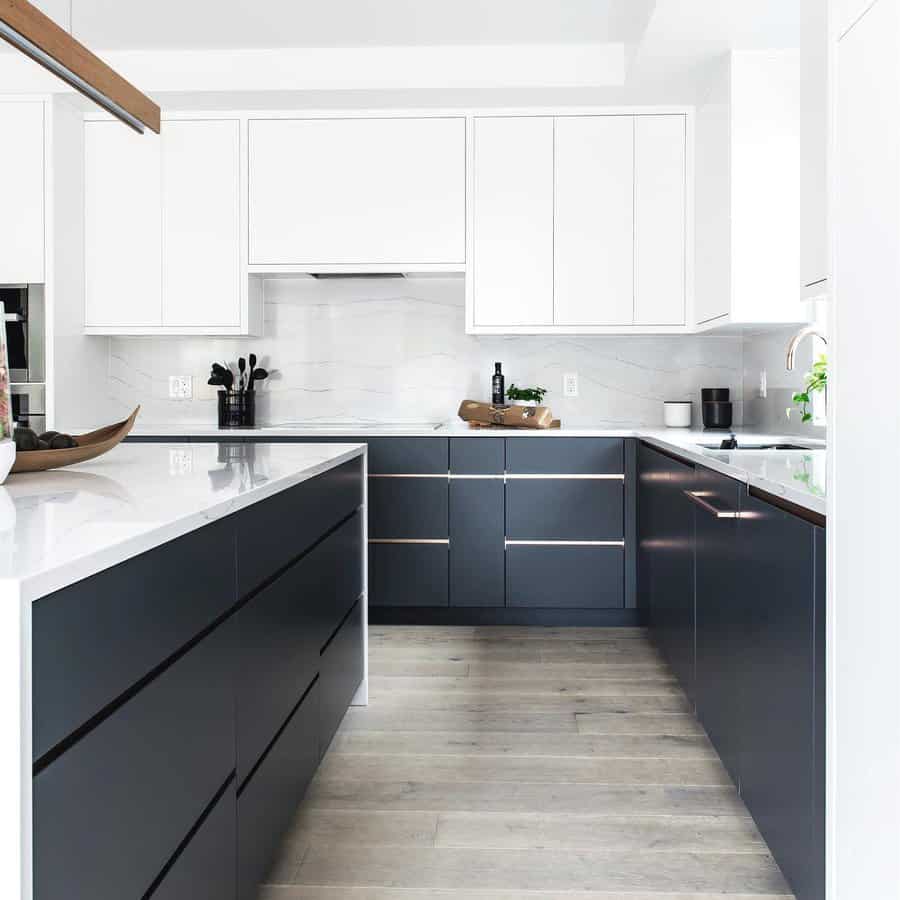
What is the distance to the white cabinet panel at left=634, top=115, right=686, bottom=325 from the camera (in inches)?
160

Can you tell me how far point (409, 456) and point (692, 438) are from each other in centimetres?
120

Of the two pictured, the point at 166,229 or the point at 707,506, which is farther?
the point at 166,229

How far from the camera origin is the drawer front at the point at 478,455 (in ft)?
13.1

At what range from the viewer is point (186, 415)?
4.61 meters

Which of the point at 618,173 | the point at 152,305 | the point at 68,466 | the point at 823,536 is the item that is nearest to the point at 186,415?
the point at 152,305

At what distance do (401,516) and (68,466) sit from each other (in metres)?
2.18

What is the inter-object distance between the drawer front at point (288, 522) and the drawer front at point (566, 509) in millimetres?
1375

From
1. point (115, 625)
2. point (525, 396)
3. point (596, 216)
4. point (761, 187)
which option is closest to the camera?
point (115, 625)

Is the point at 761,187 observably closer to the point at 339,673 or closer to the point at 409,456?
the point at 409,456

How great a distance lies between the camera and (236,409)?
443cm

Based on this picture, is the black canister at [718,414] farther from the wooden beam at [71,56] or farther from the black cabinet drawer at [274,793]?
the wooden beam at [71,56]

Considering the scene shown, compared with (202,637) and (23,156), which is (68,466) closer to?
(202,637)

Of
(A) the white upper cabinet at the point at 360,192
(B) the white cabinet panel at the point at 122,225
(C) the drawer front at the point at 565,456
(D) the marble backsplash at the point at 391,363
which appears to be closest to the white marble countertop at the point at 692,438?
(C) the drawer front at the point at 565,456

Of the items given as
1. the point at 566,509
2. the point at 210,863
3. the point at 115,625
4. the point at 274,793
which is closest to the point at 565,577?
the point at 566,509
